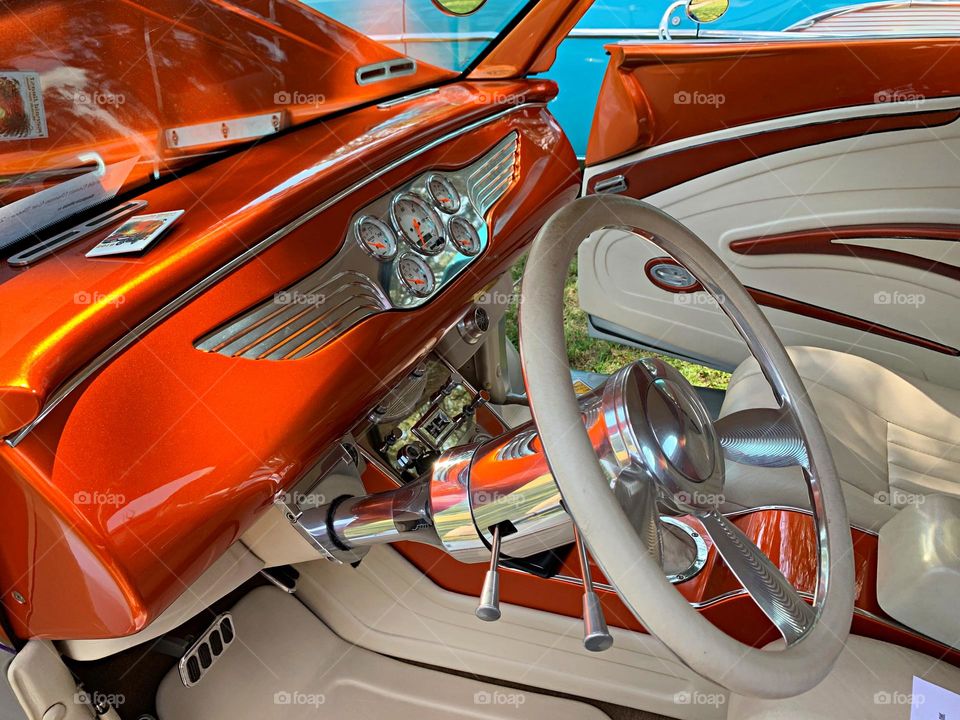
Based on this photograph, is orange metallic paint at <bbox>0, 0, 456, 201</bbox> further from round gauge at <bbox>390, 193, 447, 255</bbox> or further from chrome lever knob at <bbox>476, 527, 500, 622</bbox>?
chrome lever knob at <bbox>476, 527, 500, 622</bbox>

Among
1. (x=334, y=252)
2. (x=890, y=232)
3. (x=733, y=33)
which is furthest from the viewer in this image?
(x=733, y=33)

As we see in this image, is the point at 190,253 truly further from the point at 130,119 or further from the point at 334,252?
the point at 130,119

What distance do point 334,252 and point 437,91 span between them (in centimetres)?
64

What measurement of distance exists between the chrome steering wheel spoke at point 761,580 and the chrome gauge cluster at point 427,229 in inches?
18.4

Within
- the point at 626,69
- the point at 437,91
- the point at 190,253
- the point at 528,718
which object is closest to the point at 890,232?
the point at 626,69

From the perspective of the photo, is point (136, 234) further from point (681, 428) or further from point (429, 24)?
point (429, 24)

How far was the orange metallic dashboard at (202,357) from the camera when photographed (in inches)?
24.3

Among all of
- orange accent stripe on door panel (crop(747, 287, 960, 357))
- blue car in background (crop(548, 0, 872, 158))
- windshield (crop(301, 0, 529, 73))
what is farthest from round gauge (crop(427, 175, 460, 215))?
blue car in background (crop(548, 0, 872, 158))

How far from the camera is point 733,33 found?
85.5 inches

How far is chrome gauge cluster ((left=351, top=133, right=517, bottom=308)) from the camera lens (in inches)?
37.0

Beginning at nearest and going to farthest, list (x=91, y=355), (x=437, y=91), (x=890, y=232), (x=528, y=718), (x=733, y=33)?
(x=91, y=355) → (x=528, y=718) → (x=437, y=91) → (x=890, y=232) → (x=733, y=33)

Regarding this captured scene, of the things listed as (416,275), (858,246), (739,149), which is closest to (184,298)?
(416,275)

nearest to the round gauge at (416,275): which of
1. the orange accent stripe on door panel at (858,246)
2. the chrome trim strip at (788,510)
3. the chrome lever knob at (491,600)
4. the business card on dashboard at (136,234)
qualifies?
the business card on dashboard at (136,234)

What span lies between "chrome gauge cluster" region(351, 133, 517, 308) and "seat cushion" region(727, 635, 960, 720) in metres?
0.67
